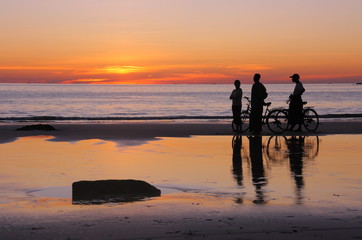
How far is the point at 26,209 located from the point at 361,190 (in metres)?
5.24

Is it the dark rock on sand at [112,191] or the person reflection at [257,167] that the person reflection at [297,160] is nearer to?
the person reflection at [257,167]

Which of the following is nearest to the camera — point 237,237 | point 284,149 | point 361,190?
point 237,237

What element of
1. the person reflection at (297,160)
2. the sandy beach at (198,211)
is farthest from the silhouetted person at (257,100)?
the sandy beach at (198,211)

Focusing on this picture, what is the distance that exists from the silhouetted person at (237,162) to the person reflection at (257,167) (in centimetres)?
26

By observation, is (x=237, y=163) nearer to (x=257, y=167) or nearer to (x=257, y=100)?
(x=257, y=167)

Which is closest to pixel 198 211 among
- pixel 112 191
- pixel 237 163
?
pixel 112 191

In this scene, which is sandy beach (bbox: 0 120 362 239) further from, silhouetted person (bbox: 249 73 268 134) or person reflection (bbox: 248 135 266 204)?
silhouetted person (bbox: 249 73 268 134)

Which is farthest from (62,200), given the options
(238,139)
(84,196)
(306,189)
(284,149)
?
(238,139)

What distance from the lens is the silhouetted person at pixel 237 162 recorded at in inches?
412

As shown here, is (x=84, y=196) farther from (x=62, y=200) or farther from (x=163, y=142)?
(x=163, y=142)

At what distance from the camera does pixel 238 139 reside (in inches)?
781

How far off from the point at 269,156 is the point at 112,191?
6.62 m

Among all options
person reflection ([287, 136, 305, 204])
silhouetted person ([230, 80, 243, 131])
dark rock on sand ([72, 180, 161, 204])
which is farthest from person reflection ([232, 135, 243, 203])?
silhouetted person ([230, 80, 243, 131])

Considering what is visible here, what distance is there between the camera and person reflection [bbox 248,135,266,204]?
8695 mm
